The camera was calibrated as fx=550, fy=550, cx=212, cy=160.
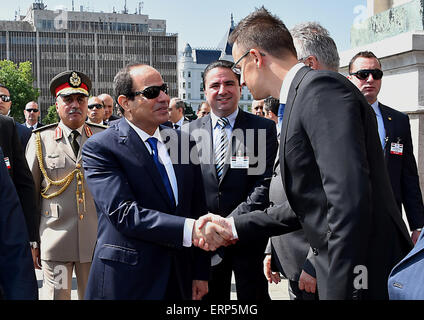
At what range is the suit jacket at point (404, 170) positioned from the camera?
4.57 m

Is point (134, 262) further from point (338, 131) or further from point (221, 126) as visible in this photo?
point (221, 126)

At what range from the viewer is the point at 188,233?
3.11 metres

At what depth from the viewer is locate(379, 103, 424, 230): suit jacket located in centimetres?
457

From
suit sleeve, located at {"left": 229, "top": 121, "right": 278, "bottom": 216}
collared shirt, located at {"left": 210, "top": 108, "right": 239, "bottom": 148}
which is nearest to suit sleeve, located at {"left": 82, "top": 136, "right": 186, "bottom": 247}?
suit sleeve, located at {"left": 229, "top": 121, "right": 278, "bottom": 216}

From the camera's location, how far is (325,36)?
3594mm

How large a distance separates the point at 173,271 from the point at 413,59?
423 cm

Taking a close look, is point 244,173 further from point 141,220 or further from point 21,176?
point 21,176

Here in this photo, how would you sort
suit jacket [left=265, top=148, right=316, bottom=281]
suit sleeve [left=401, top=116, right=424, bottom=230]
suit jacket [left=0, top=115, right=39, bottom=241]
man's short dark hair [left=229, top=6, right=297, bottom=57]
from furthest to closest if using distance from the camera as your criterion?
1. suit sleeve [left=401, top=116, right=424, bottom=230]
2. suit jacket [left=0, top=115, right=39, bottom=241]
3. suit jacket [left=265, top=148, right=316, bottom=281]
4. man's short dark hair [left=229, top=6, right=297, bottom=57]

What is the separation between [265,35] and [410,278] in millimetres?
1425

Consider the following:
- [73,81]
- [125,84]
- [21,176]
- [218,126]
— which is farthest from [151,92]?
[73,81]

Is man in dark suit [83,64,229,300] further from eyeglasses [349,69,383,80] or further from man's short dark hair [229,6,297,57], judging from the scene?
eyeglasses [349,69,383,80]

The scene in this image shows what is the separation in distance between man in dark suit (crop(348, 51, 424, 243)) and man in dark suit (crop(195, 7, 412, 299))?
214 centimetres

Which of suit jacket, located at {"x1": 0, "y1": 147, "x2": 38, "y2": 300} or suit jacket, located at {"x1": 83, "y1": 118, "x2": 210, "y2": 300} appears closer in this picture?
suit jacket, located at {"x1": 0, "y1": 147, "x2": 38, "y2": 300}

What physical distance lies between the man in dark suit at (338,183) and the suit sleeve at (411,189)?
2.23 metres
